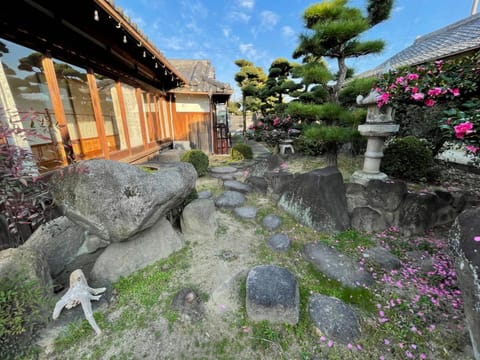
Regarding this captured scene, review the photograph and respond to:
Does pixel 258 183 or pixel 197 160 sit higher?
pixel 197 160

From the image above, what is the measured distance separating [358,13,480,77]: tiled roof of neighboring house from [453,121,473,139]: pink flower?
10.5 feet

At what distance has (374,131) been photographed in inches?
116

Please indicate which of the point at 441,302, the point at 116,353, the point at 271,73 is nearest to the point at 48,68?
the point at 116,353

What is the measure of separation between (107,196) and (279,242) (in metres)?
2.21

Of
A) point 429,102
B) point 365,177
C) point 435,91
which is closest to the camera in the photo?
point 435,91

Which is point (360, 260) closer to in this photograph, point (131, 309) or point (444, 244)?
point (444, 244)

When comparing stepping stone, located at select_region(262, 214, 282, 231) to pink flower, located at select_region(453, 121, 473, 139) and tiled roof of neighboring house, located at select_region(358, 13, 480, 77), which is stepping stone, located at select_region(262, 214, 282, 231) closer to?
pink flower, located at select_region(453, 121, 473, 139)

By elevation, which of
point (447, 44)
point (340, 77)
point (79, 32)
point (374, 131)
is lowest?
point (374, 131)

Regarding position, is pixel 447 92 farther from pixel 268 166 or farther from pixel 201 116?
pixel 201 116

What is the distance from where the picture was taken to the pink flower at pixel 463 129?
177cm

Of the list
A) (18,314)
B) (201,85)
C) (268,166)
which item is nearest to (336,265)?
(268,166)

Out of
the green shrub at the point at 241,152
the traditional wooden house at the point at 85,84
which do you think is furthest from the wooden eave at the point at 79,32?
the green shrub at the point at 241,152

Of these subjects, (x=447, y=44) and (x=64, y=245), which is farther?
(x=447, y=44)

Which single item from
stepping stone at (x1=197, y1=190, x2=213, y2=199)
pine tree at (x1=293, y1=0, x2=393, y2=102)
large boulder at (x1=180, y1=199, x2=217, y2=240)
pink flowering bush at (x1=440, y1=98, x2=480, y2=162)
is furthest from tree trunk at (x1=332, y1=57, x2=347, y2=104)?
large boulder at (x1=180, y1=199, x2=217, y2=240)
